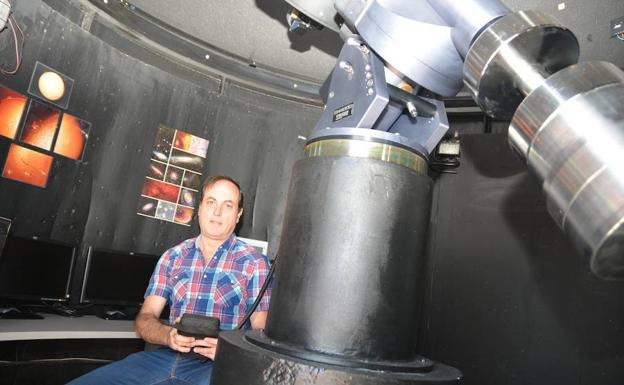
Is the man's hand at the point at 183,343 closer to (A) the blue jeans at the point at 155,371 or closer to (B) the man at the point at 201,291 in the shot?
(B) the man at the point at 201,291

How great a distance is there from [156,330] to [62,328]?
0.44 m

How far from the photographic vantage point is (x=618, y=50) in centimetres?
150

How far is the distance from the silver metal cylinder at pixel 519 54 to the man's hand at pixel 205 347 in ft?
3.69

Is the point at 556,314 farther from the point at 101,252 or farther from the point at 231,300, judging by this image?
the point at 101,252

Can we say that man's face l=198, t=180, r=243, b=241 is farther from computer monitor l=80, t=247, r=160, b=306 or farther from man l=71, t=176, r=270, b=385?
computer monitor l=80, t=247, r=160, b=306

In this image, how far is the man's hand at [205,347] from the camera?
51.2 inches

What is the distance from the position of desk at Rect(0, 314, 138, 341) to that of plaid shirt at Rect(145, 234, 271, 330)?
0.24 meters

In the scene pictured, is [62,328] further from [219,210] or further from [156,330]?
[219,210]

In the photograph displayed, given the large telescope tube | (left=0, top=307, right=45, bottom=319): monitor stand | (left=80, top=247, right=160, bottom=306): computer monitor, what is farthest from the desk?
the large telescope tube

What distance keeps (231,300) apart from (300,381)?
132 cm

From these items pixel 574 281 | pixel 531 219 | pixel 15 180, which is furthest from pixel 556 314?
pixel 15 180

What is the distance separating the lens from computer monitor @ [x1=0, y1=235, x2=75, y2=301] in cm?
188

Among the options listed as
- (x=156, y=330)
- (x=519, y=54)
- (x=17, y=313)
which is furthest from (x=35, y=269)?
(x=519, y=54)

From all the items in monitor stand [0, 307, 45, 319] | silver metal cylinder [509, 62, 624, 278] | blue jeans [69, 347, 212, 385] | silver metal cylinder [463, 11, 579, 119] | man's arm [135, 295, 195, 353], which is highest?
silver metal cylinder [463, 11, 579, 119]
